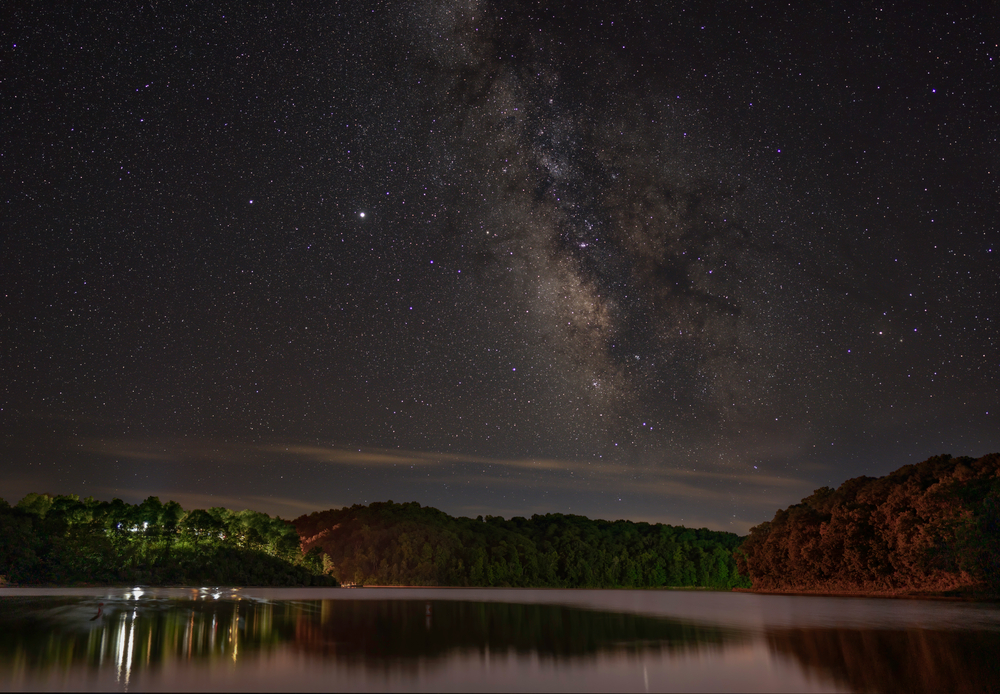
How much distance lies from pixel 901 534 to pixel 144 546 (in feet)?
300

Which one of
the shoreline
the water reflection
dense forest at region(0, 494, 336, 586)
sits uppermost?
dense forest at region(0, 494, 336, 586)

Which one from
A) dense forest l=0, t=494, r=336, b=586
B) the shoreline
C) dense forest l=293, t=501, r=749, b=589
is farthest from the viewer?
dense forest l=293, t=501, r=749, b=589

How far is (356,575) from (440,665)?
134 metres

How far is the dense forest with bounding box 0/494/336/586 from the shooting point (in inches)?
3150

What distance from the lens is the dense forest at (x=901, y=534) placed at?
198ft

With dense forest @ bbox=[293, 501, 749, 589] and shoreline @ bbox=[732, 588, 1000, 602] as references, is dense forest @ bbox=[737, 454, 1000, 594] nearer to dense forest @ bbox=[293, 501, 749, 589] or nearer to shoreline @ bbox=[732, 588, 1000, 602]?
shoreline @ bbox=[732, 588, 1000, 602]

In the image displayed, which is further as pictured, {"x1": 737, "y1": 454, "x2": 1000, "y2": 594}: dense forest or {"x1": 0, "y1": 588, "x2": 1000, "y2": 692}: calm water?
{"x1": 737, "y1": 454, "x2": 1000, "y2": 594}: dense forest

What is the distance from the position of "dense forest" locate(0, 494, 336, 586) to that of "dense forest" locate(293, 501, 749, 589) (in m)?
15.9

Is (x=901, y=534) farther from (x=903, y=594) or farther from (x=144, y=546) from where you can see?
(x=144, y=546)

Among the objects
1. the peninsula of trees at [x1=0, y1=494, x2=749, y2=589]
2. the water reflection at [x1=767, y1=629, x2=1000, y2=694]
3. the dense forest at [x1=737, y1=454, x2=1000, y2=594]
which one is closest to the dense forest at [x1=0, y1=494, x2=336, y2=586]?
the peninsula of trees at [x1=0, y1=494, x2=749, y2=589]

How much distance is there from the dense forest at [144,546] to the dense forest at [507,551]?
15.9 metres

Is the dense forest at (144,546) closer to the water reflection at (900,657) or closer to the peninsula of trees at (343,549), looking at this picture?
the peninsula of trees at (343,549)

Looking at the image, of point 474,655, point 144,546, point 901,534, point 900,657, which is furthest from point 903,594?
point 144,546

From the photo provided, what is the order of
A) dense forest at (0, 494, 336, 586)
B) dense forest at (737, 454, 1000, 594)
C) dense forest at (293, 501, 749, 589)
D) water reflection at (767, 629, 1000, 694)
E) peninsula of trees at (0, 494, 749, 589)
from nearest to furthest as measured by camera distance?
water reflection at (767, 629, 1000, 694)
dense forest at (737, 454, 1000, 594)
dense forest at (0, 494, 336, 586)
peninsula of trees at (0, 494, 749, 589)
dense forest at (293, 501, 749, 589)
